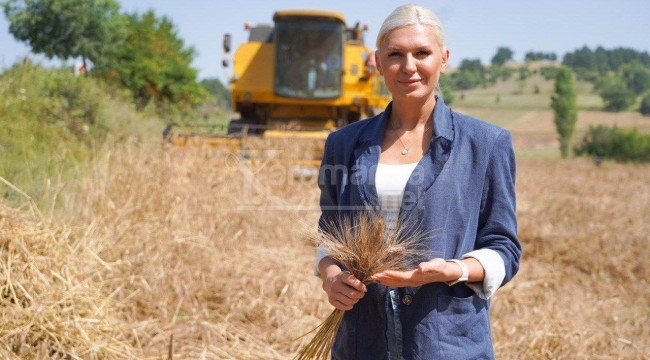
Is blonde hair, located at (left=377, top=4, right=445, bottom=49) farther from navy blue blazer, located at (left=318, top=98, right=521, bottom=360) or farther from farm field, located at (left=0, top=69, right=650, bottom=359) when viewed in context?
farm field, located at (left=0, top=69, right=650, bottom=359)

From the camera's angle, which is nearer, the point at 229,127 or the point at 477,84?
the point at 229,127

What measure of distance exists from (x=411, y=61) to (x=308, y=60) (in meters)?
9.50

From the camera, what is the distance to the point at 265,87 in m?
11.3

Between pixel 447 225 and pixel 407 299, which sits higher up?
pixel 447 225

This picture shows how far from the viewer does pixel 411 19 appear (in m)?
1.69

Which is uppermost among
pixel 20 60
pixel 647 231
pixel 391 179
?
pixel 20 60

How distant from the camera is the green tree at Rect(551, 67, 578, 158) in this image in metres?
48.9

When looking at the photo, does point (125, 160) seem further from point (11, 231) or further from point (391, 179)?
point (391, 179)

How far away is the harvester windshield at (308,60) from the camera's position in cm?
1091

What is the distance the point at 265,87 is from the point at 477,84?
81.8 metres

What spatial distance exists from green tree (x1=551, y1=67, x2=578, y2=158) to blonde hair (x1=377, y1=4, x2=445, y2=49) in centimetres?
4800

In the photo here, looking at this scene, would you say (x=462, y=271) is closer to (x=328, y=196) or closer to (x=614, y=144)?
(x=328, y=196)

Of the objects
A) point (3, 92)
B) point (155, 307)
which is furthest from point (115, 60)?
point (155, 307)

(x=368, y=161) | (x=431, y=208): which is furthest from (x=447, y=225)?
(x=368, y=161)
